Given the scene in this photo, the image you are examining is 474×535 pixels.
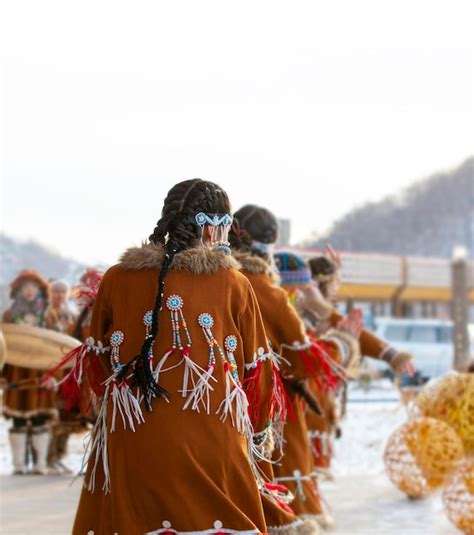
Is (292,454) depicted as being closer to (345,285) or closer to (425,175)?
(345,285)

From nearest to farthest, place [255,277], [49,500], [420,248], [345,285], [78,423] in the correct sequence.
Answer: [255,277] < [49,500] < [78,423] < [345,285] < [420,248]

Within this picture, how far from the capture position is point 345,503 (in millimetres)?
7777

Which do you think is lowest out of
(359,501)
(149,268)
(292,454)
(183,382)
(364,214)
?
(359,501)

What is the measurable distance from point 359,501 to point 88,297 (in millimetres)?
3254

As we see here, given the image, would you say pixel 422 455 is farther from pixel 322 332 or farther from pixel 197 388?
pixel 197 388

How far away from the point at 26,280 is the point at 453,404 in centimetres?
402

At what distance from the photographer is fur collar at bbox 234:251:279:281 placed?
Answer: 5125 mm

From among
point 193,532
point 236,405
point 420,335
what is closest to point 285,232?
point 236,405

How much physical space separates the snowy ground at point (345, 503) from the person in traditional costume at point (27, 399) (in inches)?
11.2

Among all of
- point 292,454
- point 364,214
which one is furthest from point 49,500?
point 364,214

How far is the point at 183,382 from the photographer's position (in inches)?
145

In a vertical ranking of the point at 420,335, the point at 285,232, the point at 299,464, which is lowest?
the point at 299,464

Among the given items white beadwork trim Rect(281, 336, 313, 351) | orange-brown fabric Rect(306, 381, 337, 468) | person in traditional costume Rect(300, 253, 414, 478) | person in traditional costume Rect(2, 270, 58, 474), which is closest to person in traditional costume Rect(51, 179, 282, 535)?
white beadwork trim Rect(281, 336, 313, 351)

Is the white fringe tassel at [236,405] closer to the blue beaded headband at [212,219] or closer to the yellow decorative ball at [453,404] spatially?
the blue beaded headband at [212,219]
